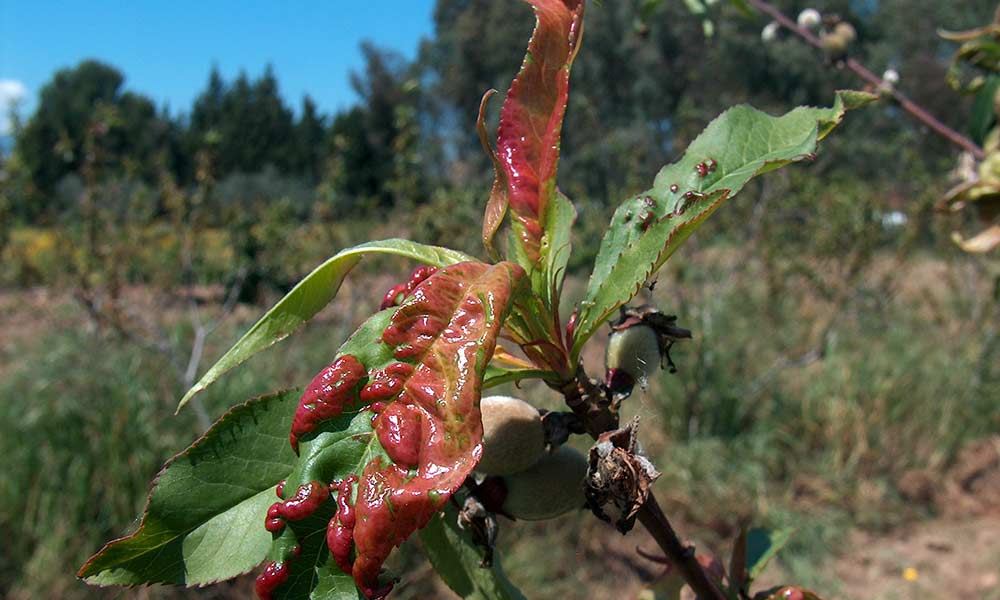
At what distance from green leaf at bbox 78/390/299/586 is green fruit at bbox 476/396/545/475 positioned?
0.50 feet

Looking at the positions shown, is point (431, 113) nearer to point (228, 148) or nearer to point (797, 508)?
point (228, 148)

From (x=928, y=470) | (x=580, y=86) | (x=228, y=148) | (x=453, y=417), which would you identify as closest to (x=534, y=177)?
(x=453, y=417)

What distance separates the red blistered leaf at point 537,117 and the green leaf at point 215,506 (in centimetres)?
26

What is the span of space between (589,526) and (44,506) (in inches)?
99.5

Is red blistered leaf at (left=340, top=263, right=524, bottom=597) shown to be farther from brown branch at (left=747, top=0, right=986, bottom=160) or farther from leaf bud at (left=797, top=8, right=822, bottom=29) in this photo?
leaf bud at (left=797, top=8, right=822, bottom=29)

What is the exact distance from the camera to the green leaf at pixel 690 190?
0.57 meters

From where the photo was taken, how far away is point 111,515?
336 centimetres

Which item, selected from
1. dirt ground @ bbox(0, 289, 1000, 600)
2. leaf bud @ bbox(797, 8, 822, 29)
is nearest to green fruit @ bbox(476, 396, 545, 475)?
leaf bud @ bbox(797, 8, 822, 29)

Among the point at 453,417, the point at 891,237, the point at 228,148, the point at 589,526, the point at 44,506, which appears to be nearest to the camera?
the point at 453,417

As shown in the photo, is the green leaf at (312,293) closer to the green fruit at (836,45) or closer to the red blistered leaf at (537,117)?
the red blistered leaf at (537,117)

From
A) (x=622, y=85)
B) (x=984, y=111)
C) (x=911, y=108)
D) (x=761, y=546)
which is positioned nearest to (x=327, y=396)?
(x=761, y=546)

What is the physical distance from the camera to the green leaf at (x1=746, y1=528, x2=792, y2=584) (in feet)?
2.71

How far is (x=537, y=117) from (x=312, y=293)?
9.3 inches

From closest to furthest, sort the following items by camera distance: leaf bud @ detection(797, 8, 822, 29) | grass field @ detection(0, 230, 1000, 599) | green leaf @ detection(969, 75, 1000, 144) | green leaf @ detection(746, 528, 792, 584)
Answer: green leaf @ detection(746, 528, 792, 584)
green leaf @ detection(969, 75, 1000, 144)
leaf bud @ detection(797, 8, 822, 29)
grass field @ detection(0, 230, 1000, 599)
